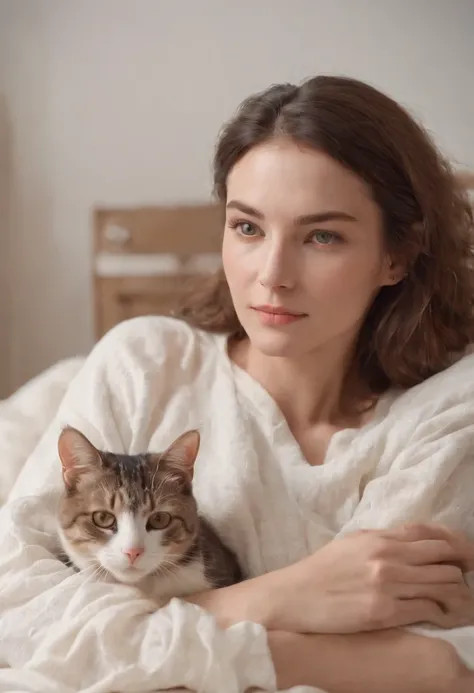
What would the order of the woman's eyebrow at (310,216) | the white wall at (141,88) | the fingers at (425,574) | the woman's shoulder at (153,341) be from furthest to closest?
1. the white wall at (141,88)
2. the woman's shoulder at (153,341)
3. the woman's eyebrow at (310,216)
4. the fingers at (425,574)

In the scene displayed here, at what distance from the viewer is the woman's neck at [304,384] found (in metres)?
1.24

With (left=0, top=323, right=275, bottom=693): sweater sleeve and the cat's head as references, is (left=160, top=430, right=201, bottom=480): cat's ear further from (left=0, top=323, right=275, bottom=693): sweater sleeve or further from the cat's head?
(left=0, top=323, right=275, bottom=693): sweater sleeve

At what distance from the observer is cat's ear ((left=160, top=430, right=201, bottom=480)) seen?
1.00m

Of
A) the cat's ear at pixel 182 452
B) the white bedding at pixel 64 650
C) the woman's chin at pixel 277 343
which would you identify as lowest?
the white bedding at pixel 64 650

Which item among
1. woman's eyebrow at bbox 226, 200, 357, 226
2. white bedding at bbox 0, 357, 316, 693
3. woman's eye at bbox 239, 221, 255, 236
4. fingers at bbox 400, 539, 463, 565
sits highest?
woman's eyebrow at bbox 226, 200, 357, 226

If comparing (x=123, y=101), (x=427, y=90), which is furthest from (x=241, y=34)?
(x=427, y=90)

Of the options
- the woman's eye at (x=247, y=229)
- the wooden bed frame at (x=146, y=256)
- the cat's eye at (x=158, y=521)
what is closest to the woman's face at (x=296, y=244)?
the woman's eye at (x=247, y=229)

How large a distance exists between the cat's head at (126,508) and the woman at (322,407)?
0.05 metres

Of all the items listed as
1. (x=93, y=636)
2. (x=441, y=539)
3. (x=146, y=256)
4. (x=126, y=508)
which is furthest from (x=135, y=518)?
(x=146, y=256)

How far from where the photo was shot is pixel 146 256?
1.83 metres

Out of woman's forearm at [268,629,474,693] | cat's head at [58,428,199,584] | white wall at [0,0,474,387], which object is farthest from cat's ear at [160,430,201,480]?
white wall at [0,0,474,387]

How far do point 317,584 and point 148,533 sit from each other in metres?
0.21

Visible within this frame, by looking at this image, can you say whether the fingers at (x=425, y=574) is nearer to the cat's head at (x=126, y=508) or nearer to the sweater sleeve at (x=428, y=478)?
the sweater sleeve at (x=428, y=478)

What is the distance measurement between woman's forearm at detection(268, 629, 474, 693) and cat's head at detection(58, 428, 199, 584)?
167mm
